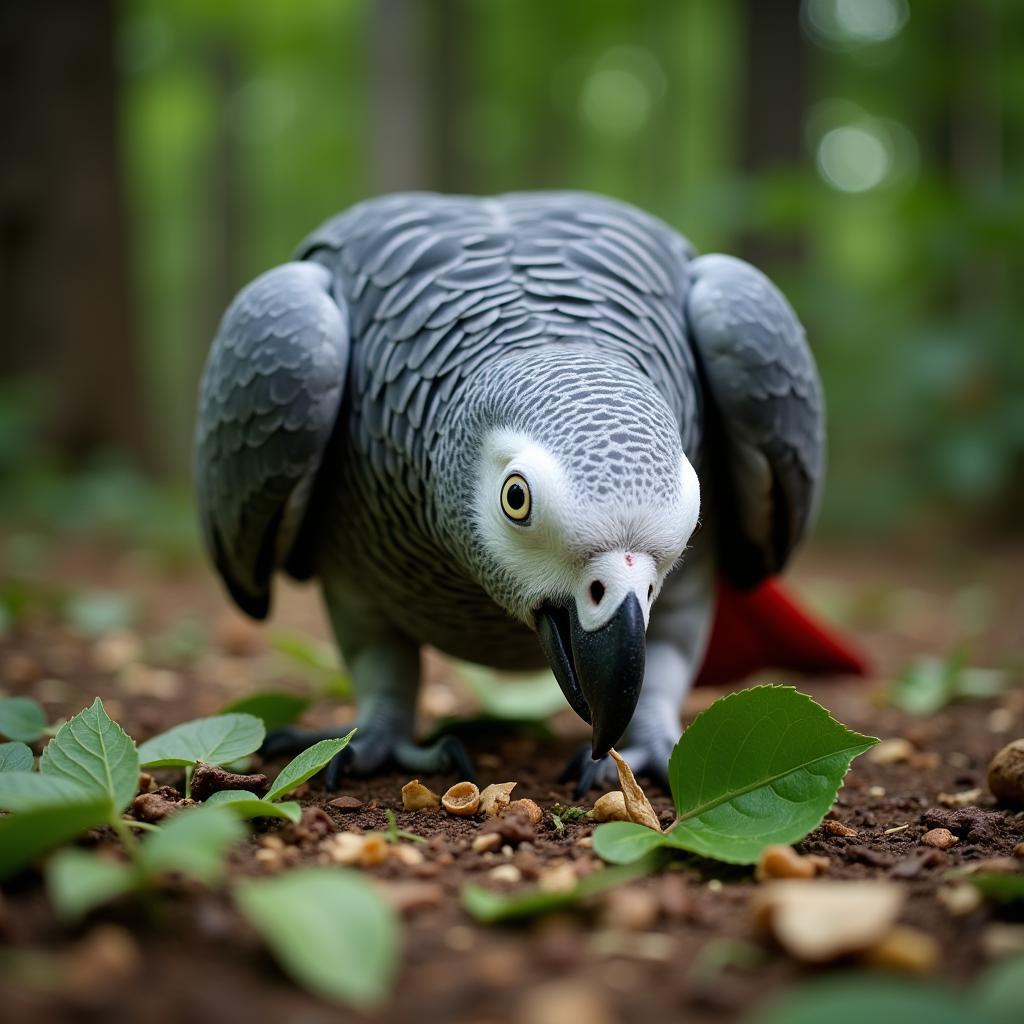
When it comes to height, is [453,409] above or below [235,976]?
above

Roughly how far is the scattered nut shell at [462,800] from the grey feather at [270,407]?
30.1 inches

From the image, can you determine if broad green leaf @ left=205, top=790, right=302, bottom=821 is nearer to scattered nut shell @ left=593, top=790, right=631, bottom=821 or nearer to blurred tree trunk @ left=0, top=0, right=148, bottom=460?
scattered nut shell @ left=593, top=790, right=631, bottom=821

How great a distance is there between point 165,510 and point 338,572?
496 centimetres

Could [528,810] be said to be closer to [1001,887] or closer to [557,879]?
[557,879]

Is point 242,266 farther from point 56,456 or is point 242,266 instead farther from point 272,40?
point 56,456

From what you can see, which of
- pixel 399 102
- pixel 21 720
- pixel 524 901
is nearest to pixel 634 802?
pixel 524 901

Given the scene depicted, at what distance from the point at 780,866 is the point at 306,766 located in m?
0.77

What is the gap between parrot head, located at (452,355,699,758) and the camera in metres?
1.65

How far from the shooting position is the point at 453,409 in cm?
202

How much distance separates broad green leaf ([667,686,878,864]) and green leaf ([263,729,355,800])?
553mm

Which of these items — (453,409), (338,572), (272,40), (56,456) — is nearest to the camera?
(453,409)

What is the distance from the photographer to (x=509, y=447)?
1793 mm

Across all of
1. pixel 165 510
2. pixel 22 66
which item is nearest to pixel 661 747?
pixel 165 510

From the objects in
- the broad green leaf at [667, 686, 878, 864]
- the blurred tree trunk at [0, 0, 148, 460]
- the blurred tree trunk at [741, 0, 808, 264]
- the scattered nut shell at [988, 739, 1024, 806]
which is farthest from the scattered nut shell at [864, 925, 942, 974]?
the blurred tree trunk at [741, 0, 808, 264]
